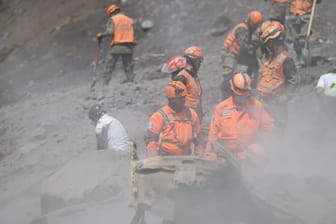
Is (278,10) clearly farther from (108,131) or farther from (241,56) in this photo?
(108,131)

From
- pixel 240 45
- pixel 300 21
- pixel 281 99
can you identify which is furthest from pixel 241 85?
pixel 300 21

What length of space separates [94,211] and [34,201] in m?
2.00

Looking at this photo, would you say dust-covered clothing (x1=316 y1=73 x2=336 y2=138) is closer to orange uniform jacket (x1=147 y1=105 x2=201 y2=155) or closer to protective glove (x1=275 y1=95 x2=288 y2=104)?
protective glove (x1=275 y1=95 x2=288 y2=104)

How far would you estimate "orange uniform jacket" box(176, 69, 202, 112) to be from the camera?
311 inches

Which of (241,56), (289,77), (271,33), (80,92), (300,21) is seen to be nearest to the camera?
(271,33)

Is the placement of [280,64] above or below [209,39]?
below

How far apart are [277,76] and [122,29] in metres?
5.79

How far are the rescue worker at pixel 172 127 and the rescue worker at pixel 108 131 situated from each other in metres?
2.01

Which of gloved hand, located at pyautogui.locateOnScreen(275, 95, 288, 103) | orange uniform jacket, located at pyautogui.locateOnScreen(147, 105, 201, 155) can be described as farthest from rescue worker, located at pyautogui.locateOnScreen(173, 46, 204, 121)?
orange uniform jacket, located at pyautogui.locateOnScreen(147, 105, 201, 155)

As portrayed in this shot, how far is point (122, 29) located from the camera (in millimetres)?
12797

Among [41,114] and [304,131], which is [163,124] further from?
[41,114]

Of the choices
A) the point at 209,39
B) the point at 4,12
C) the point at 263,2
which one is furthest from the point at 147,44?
the point at 4,12

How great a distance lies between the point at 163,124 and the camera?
639cm

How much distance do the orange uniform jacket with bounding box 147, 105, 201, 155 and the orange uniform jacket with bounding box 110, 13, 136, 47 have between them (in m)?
6.53
